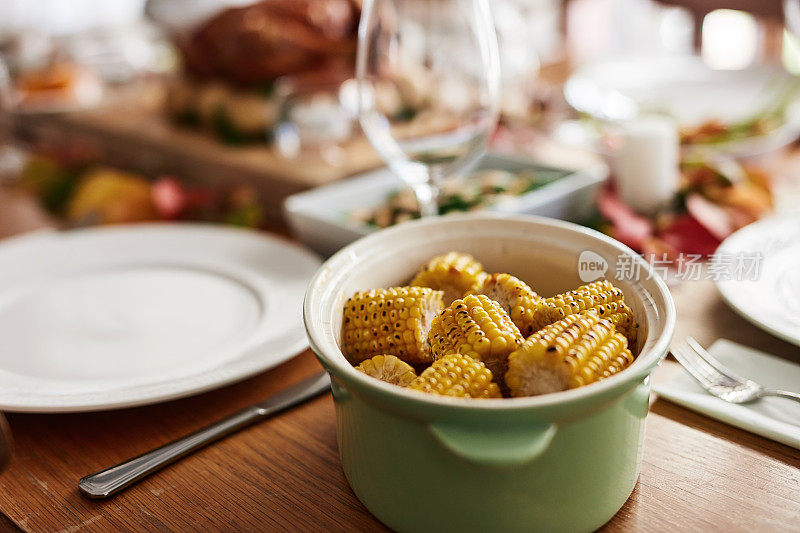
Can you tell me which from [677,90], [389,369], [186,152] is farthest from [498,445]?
[677,90]

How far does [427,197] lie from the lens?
27.2 inches

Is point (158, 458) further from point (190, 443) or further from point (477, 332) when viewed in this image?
point (477, 332)

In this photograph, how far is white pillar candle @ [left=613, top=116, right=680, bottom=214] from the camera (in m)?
0.81

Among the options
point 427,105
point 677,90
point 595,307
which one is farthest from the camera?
point 677,90

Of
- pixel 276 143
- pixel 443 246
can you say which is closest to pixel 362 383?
pixel 443 246

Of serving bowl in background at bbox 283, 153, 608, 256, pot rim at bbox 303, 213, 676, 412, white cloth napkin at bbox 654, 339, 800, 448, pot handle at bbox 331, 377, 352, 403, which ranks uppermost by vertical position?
pot rim at bbox 303, 213, 676, 412

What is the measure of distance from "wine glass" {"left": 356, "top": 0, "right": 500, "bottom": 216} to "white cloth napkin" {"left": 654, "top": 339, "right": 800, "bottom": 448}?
0.29m

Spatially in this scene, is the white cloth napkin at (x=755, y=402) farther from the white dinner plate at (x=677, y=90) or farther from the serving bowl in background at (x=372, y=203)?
the white dinner plate at (x=677, y=90)

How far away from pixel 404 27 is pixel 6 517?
1.87ft

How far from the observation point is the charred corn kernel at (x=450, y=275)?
1.66ft

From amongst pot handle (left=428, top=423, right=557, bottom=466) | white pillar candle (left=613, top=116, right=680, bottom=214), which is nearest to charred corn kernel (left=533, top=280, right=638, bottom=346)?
pot handle (left=428, top=423, right=557, bottom=466)

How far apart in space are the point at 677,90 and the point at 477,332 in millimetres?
924

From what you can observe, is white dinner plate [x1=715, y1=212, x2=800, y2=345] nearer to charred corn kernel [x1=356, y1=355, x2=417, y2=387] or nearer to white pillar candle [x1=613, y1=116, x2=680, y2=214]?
white pillar candle [x1=613, y1=116, x2=680, y2=214]

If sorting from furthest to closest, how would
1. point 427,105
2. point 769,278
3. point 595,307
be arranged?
point 427,105 < point 769,278 < point 595,307
